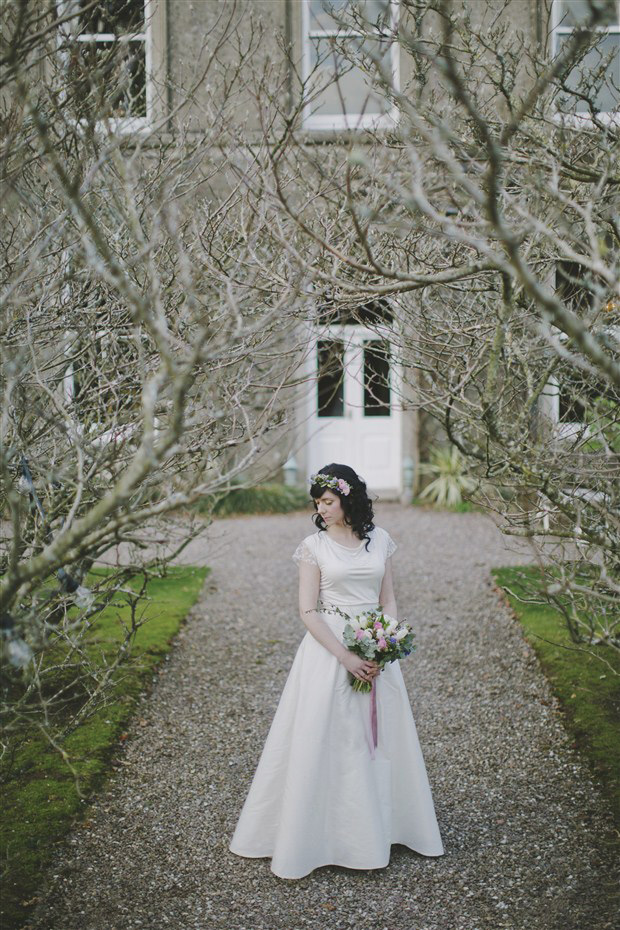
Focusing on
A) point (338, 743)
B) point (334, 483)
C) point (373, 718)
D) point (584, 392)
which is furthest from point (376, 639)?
point (584, 392)

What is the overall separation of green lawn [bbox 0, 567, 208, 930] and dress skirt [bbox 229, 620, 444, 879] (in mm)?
884

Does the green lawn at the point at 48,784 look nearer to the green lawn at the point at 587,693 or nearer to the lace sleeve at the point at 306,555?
the lace sleeve at the point at 306,555

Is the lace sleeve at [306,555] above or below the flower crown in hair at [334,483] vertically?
below

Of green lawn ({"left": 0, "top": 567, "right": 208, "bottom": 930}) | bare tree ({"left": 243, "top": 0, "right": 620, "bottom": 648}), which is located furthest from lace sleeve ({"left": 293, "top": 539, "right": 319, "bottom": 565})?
bare tree ({"left": 243, "top": 0, "right": 620, "bottom": 648})

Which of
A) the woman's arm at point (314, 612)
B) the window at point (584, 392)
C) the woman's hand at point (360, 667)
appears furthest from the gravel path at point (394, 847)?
the window at point (584, 392)

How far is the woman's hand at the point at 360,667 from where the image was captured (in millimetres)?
4348

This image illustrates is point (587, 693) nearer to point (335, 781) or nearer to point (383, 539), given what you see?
point (383, 539)

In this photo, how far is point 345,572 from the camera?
454cm

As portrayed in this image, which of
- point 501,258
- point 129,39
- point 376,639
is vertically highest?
point 129,39

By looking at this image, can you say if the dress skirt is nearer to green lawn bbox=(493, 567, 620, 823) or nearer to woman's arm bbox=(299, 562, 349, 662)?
woman's arm bbox=(299, 562, 349, 662)

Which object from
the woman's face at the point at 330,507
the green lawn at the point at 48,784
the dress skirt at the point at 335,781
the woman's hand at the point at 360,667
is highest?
the woman's face at the point at 330,507

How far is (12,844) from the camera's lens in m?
4.72

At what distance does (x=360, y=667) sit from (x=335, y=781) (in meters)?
0.59

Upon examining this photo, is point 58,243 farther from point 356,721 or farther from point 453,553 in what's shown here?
point 453,553
